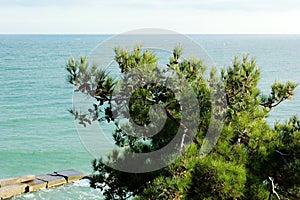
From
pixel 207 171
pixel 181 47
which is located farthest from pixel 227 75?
pixel 207 171

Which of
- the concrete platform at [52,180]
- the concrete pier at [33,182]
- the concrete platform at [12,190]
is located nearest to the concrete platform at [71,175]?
the concrete pier at [33,182]

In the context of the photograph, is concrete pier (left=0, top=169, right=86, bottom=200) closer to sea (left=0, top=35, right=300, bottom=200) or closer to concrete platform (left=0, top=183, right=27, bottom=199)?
concrete platform (left=0, top=183, right=27, bottom=199)

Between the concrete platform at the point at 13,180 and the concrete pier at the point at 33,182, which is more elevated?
the concrete platform at the point at 13,180

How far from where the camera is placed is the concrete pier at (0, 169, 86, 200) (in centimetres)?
1312

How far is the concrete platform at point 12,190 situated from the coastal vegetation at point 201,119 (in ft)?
29.9

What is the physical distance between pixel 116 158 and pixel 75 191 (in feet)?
30.5

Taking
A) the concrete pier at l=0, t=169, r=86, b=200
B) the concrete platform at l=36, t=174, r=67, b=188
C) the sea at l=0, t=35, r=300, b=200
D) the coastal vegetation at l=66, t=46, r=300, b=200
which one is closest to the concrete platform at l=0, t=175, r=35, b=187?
the concrete pier at l=0, t=169, r=86, b=200

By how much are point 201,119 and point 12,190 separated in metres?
10.3

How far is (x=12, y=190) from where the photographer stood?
13109mm

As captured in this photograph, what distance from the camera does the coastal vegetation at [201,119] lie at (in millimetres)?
4152

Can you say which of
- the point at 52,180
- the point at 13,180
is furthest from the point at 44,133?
the point at 13,180

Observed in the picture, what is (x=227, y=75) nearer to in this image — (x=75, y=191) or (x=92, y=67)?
(x=92, y=67)

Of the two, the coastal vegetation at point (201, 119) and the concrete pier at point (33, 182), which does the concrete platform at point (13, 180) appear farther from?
the coastal vegetation at point (201, 119)

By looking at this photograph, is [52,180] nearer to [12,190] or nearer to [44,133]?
[12,190]
